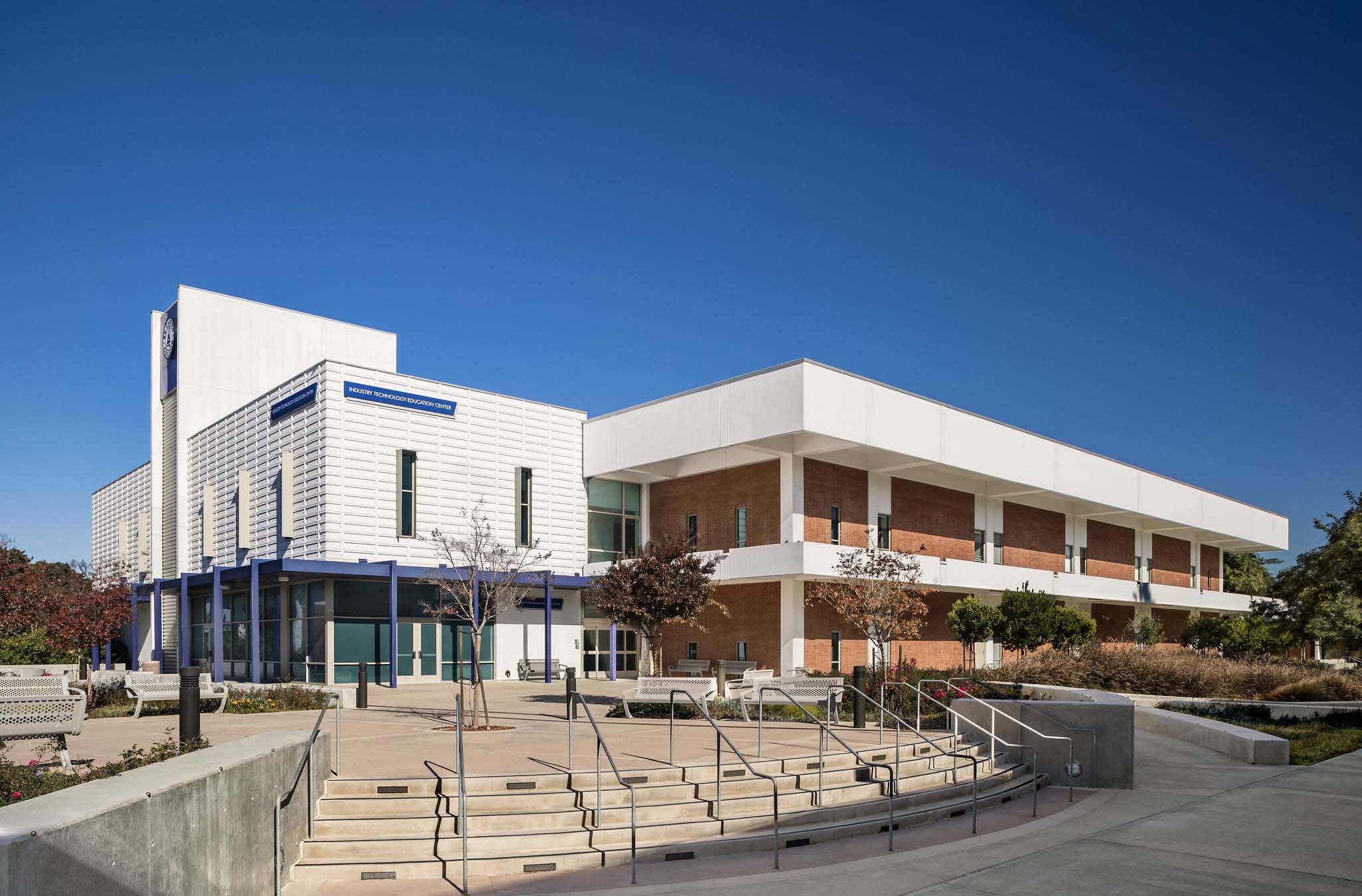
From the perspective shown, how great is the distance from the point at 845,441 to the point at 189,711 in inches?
932

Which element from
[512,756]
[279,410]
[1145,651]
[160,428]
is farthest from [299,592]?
A: [1145,651]

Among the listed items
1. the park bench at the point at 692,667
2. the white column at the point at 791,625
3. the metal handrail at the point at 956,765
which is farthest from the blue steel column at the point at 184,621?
the metal handrail at the point at 956,765

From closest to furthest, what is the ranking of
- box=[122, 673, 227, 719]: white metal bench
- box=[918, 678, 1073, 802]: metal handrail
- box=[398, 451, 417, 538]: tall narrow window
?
box=[918, 678, 1073, 802]: metal handrail < box=[122, 673, 227, 719]: white metal bench < box=[398, 451, 417, 538]: tall narrow window

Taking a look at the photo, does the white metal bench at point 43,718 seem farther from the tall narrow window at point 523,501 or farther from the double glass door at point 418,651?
the tall narrow window at point 523,501

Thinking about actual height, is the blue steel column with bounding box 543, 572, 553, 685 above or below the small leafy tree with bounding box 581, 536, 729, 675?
below

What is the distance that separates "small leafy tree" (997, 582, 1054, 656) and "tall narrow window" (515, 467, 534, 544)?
1700 centimetres

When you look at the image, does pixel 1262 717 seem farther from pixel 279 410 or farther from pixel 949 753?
pixel 279 410

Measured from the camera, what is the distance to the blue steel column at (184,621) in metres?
37.2

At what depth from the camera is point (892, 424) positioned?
1353 inches

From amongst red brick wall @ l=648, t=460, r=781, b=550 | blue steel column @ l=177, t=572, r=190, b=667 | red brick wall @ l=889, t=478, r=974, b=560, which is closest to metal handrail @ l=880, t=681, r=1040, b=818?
red brick wall @ l=648, t=460, r=781, b=550

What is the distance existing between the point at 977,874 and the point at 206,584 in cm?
3785

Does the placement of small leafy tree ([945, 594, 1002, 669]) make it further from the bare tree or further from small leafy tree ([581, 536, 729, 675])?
small leafy tree ([581, 536, 729, 675])

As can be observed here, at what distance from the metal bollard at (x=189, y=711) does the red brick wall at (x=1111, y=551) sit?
150ft

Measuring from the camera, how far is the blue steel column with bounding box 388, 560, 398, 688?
3203cm
